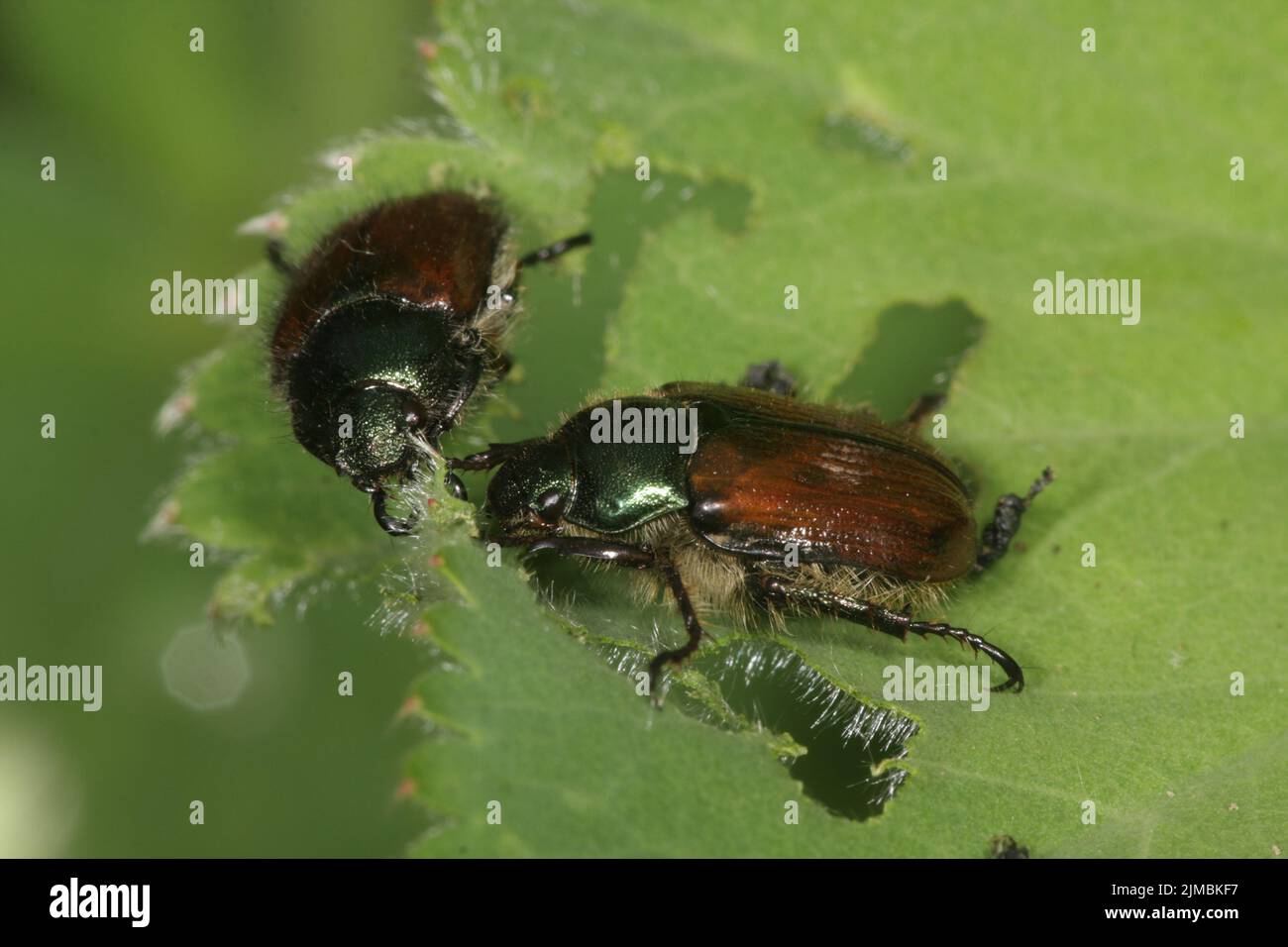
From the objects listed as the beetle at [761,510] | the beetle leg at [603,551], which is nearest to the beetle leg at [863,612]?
the beetle at [761,510]

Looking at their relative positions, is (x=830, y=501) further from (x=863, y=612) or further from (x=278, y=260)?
(x=278, y=260)

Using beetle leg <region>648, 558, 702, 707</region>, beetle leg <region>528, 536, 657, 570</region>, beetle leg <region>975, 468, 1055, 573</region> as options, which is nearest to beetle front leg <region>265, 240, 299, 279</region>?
beetle leg <region>528, 536, 657, 570</region>

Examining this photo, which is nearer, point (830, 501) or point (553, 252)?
point (830, 501)

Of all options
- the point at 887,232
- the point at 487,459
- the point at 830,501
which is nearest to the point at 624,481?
the point at 487,459

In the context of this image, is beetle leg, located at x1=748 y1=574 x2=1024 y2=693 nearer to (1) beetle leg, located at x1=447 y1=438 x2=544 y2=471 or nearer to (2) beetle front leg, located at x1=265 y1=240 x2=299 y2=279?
(1) beetle leg, located at x1=447 y1=438 x2=544 y2=471

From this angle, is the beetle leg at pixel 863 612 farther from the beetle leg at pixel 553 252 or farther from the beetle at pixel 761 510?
the beetle leg at pixel 553 252

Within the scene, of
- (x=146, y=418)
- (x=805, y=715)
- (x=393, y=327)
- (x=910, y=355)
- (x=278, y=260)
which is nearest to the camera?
(x=805, y=715)
